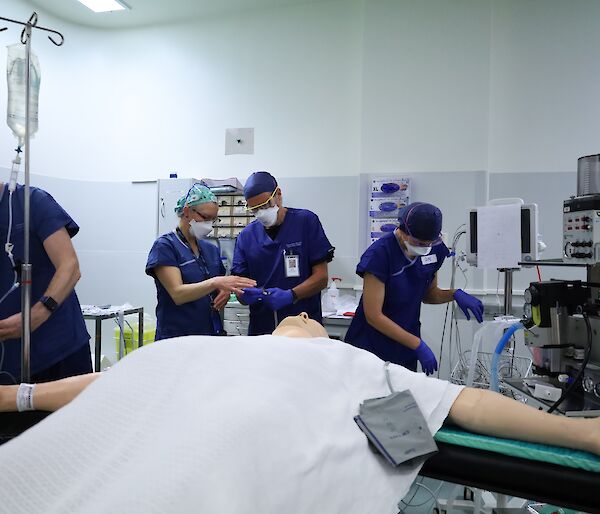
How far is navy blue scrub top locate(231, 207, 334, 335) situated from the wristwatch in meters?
0.87

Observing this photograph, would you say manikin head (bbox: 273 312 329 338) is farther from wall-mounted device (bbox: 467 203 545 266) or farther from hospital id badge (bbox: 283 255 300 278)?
wall-mounted device (bbox: 467 203 545 266)

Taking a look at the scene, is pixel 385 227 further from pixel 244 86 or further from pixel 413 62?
pixel 244 86

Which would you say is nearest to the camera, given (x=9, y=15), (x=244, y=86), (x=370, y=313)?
(x=370, y=313)

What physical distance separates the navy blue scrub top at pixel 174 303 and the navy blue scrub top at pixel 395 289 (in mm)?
707

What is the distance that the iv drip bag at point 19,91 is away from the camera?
64.9 inches

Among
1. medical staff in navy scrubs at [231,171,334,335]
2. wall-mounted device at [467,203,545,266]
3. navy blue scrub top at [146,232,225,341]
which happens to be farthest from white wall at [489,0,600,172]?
navy blue scrub top at [146,232,225,341]

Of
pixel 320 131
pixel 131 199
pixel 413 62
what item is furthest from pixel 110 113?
pixel 413 62

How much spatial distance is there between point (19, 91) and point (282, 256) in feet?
4.15

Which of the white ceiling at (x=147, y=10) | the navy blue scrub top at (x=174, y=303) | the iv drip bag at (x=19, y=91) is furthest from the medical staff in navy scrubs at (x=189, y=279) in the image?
the white ceiling at (x=147, y=10)

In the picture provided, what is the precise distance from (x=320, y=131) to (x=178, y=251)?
7.38 feet

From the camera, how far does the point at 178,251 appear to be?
2033 millimetres

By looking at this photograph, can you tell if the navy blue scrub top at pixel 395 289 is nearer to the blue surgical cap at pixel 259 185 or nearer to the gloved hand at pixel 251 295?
the gloved hand at pixel 251 295

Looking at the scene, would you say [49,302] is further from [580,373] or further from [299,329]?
[580,373]

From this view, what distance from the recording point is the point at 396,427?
911mm
